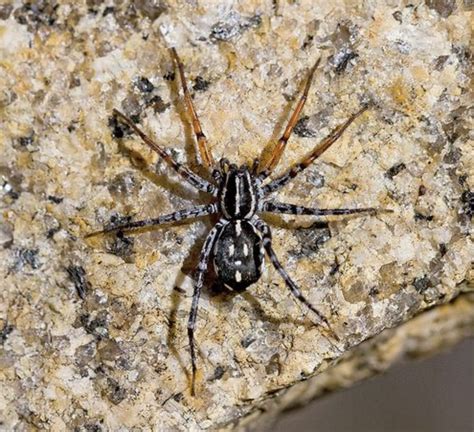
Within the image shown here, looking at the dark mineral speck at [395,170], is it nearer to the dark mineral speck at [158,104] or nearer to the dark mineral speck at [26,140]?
the dark mineral speck at [158,104]

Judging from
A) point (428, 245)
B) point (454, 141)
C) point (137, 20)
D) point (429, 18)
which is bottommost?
point (428, 245)

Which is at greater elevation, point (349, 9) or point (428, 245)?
point (349, 9)

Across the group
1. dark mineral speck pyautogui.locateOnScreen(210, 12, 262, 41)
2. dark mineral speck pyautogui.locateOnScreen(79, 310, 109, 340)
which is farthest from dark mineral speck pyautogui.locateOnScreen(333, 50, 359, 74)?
dark mineral speck pyautogui.locateOnScreen(79, 310, 109, 340)

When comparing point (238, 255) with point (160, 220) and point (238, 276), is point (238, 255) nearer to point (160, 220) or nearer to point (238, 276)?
point (238, 276)

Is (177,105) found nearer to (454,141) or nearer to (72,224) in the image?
(72,224)

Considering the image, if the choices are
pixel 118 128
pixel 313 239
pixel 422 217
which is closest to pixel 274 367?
pixel 313 239

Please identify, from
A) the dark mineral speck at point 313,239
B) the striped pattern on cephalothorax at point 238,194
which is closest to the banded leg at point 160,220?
the striped pattern on cephalothorax at point 238,194

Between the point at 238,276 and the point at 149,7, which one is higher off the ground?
the point at 149,7

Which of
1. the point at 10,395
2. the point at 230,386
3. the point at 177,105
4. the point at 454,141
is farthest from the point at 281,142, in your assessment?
the point at 10,395

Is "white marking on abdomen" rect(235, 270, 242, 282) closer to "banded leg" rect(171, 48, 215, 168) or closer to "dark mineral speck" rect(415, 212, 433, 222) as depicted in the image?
"banded leg" rect(171, 48, 215, 168)
